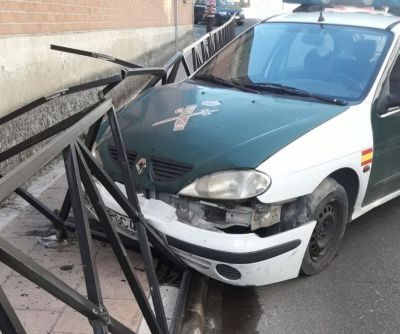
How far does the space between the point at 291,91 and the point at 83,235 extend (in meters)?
2.42

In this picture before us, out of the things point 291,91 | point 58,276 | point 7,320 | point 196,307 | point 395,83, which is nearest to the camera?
point 7,320

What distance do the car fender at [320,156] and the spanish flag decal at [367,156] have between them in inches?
1.3

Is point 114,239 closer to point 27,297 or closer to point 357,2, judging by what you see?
point 27,297

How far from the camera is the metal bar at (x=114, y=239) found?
97.0 inches

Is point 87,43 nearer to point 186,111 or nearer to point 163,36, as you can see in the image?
point 186,111

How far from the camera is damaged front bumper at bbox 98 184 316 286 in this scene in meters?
3.12

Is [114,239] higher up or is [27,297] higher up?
[114,239]

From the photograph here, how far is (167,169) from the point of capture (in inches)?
133

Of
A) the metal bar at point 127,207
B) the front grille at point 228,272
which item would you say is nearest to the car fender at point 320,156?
the front grille at point 228,272

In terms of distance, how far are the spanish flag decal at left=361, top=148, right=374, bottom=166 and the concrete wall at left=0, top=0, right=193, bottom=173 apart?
113 inches

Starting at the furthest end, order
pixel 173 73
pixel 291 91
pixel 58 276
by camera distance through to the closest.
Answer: pixel 173 73 < pixel 291 91 < pixel 58 276

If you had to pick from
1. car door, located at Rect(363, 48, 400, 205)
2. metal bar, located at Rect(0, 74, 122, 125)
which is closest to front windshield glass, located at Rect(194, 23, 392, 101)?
car door, located at Rect(363, 48, 400, 205)

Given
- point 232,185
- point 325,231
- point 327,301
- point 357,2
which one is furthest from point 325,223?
point 357,2

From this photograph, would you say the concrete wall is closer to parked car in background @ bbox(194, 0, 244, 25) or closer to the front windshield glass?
the front windshield glass
